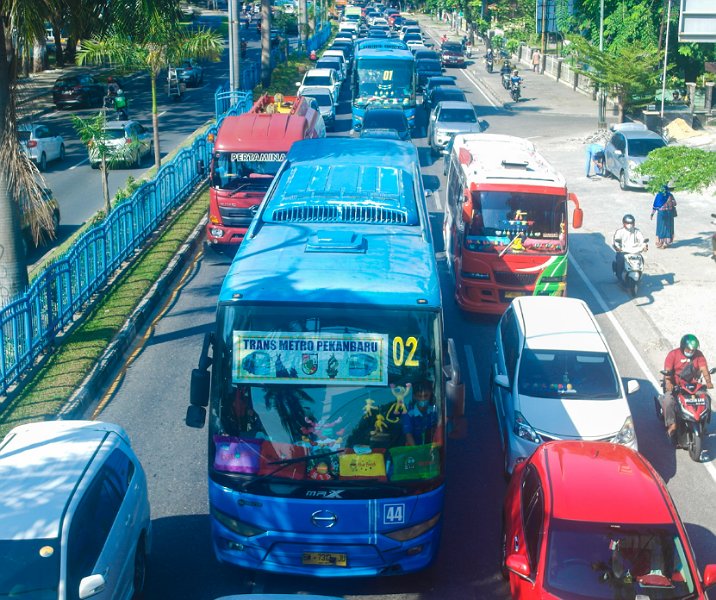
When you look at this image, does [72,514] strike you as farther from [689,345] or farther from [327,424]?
[689,345]

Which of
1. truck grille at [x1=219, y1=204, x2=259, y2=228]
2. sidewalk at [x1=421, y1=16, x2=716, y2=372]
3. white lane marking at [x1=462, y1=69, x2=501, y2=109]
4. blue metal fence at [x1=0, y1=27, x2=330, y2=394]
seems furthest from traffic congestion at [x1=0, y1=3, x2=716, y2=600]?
white lane marking at [x1=462, y1=69, x2=501, y2=109]

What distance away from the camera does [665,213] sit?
2194 cm

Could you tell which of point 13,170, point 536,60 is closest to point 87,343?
point 13,170

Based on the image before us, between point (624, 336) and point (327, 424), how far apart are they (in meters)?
9.92

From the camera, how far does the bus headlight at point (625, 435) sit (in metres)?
11.4

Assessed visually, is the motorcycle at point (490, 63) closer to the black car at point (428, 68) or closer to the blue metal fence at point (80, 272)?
the black car at point (428, 68)

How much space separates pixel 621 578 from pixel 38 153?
27.4 m

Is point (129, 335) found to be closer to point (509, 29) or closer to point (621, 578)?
point (621, 578)

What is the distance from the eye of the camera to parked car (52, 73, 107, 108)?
144 ft

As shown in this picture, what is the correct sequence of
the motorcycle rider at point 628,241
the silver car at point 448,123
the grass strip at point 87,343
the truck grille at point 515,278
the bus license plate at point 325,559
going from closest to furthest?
the bus license plate at point 325,559 → the grass strip at point 87,343 → the truck grille at point 515,278 → the motorcycle rider at point 628,241 → the silver car at point 448,123

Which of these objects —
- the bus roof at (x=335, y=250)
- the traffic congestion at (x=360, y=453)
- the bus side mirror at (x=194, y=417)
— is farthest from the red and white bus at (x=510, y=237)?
the bus side mirror at (x=194, y=417)

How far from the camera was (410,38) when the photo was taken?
242ft

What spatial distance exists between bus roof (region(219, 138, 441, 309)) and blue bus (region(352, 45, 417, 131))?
23897 mm

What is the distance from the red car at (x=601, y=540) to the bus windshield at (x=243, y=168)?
12397 millimetres
